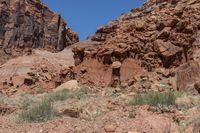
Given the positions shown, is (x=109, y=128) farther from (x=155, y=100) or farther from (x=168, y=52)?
(x=168, y=52)

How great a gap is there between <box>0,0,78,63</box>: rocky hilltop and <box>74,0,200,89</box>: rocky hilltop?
139 feet

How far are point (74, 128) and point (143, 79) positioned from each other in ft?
24.3

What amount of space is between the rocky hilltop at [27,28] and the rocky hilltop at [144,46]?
42244 millimetres

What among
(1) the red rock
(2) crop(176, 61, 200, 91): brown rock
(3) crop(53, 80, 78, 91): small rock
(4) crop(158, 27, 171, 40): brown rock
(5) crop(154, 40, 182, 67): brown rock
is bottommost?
(1) the red rock

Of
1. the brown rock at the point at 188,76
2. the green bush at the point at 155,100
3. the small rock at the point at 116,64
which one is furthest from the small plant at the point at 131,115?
the small rock at the point at 116,64

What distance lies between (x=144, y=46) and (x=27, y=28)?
168ft

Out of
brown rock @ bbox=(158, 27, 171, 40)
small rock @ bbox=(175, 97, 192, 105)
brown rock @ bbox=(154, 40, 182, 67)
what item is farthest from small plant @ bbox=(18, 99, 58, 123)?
brown rock @ bbox=(158, 27, 171, 40)

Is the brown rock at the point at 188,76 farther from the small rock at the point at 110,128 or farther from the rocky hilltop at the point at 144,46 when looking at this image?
the small rock at the point at 110,128

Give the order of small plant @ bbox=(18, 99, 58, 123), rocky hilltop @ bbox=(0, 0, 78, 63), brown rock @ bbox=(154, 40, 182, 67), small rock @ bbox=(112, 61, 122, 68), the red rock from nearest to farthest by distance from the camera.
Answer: the red rock
small plant @ bbox=(18, 99, 58, 123)
brown rock @ bbox=(154, 40, 182, 67)
small rock @ bbox=(112, 61, 122, 68)
rocky hilltop @ bbox=(0, 0, 78, 63)

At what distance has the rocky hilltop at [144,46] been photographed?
58.6ft

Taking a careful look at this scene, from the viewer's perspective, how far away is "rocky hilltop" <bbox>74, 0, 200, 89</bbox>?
1786 cm

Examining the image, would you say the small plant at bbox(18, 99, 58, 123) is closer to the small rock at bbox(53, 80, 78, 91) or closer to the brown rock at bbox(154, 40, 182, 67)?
the brown rock at bbox(154, 40, 182, 67)

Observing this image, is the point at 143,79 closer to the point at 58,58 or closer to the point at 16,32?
the point at 58,58

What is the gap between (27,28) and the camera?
6875 centimetres
